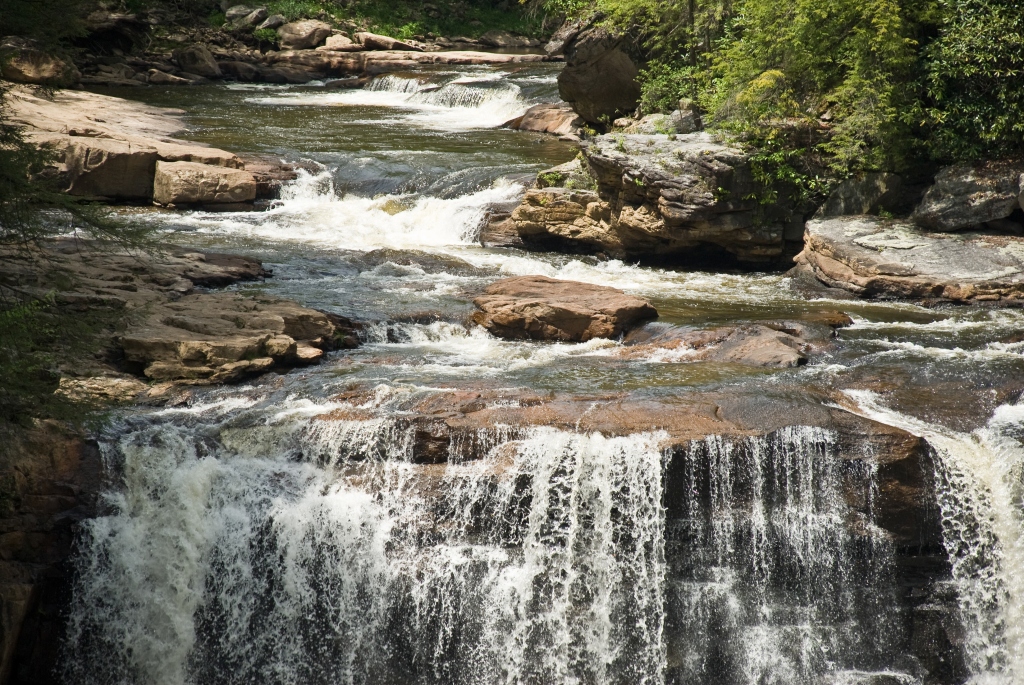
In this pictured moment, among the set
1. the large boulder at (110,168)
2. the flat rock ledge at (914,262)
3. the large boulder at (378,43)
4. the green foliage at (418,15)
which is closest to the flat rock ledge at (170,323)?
the large boulder at (110,168)

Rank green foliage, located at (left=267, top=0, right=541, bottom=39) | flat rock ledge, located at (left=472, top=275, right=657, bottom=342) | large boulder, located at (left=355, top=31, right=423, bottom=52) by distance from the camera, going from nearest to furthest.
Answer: flat rock ledge, located at (left=472, top=275, right=657, bottom=342)
large boulder, located at (left=355, top=31, right=423, bottom=52)
green foliage, located at (left=267, top=0, right=541, bottom=39)

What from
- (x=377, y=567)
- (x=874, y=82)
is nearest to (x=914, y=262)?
(x=874, y=82)

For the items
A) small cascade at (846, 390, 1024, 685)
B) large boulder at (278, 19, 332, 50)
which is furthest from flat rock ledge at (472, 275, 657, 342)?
large boulder at (278, 19, 332, 50)

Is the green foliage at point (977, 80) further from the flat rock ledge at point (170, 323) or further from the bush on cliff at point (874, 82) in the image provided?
the flat rock ledge at point (170, 323)

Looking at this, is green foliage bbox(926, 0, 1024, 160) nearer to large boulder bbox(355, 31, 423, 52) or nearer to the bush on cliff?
the bush on cliff

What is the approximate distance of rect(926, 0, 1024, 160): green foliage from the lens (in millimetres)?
13938

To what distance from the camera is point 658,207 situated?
15.4 m

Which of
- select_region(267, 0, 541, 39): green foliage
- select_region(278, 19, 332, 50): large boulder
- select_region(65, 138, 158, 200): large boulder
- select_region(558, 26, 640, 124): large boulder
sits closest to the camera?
select_region(65, 138, 158, 200): large boulder

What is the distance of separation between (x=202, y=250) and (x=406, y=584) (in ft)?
27.9

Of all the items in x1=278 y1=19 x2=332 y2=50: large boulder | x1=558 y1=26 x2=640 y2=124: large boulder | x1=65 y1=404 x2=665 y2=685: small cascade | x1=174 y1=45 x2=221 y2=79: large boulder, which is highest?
x1=558 y1=26 x2=640 y2=124: large boulder

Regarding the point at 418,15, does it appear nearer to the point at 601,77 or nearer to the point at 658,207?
the point at 601,77

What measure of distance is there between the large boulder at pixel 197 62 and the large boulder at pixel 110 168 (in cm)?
1669

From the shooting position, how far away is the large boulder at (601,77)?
845 inches

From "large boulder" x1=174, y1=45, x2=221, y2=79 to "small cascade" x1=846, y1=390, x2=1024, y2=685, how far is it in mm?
30727
